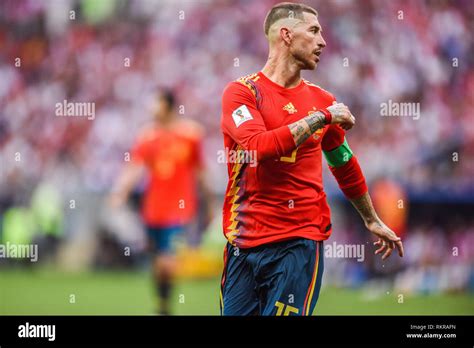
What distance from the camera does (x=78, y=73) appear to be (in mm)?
12117

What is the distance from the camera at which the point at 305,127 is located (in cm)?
428

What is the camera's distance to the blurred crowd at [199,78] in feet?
33.4

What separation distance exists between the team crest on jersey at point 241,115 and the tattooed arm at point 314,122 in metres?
0.24

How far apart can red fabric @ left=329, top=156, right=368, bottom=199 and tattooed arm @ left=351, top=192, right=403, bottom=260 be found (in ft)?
0.17

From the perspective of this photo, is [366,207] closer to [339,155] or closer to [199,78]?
[339,155]

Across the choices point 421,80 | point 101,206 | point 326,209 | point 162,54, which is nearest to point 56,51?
point 162,54

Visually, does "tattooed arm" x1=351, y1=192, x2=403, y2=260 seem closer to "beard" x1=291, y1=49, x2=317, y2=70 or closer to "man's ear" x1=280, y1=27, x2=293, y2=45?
→ "beard" x1=291, y1=49, x2=317, y2=70

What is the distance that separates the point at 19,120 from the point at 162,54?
230 centimetres

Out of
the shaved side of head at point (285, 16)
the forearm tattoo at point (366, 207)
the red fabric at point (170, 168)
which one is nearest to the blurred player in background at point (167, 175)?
the red fabric at point (170, 168)

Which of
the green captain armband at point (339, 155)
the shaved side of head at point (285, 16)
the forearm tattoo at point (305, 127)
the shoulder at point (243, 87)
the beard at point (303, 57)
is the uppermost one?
the shaved side of head at point (285, 16)

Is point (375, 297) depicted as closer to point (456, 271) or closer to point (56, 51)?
point (456, 271)

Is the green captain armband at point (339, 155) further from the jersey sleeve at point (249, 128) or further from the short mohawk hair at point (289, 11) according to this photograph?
the short mohawk hair at point (289, 11)
